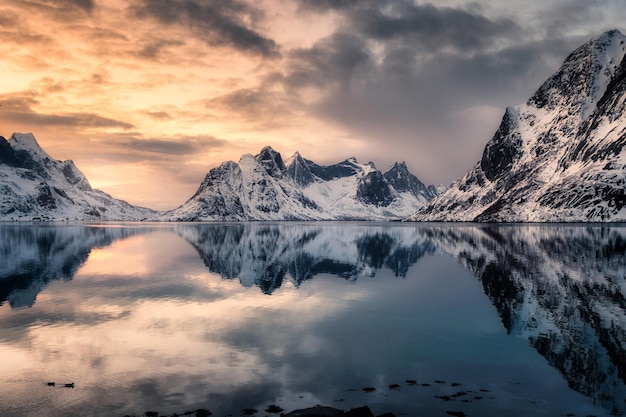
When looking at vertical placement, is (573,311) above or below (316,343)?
above

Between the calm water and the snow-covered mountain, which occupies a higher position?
the snow-covered mountain

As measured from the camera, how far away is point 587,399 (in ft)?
61.5

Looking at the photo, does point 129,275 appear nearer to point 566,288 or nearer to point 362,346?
point 362,346

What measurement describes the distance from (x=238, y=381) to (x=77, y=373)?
7.75 meters

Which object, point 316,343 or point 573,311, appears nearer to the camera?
point 316,343

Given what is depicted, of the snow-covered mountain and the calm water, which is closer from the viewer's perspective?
the calm water

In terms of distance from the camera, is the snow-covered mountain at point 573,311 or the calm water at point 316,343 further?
the snow-covered mountain at point 573,311

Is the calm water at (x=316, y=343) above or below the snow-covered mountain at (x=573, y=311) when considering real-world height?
below

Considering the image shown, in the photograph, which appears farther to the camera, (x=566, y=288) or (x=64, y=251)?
(x=64, y=251)

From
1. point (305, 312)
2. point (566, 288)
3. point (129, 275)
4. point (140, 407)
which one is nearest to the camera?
point (140, 407)

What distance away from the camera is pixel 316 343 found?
2730 centimetres

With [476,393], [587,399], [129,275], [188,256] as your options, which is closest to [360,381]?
[476,393]

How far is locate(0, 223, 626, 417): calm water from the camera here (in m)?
18.9

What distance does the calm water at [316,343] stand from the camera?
1889 centimetres
